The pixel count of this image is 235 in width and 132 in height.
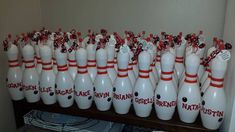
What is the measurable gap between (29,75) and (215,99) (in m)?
1.10

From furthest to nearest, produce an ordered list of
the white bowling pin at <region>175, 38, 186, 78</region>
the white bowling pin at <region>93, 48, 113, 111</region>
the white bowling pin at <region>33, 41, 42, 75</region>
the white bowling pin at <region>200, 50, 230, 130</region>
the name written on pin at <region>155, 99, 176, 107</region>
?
1. the white bowling pin at <region>33, 41, 42, 75</region>
2. the white bowling pin at <region>175, 38, 186, 78</region>
3. the white bowling pin at <region>93, 48, 113, 111</region>
4. the name written on pin at <region>155, 99, 176, 107</region>
5. the white bowling pin at <region>200, 50, 230, 130</region>

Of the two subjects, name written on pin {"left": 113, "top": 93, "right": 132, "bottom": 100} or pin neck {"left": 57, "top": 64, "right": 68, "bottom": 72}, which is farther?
pin neck {"left": 57, "top": 64, "right": 68, "bottom": 72}

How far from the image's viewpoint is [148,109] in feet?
4.12

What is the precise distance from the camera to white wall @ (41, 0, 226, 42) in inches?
62.2

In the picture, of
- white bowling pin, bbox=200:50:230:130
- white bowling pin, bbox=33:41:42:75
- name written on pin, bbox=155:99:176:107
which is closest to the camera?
white bowling pin, bbox=200:50:230:130

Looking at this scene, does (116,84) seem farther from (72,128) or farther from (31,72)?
(31,72)

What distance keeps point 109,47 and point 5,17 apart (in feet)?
2.76

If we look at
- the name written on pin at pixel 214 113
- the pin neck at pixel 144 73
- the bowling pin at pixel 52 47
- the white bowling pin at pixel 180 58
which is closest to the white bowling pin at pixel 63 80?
the bowling pin at pixel 52 47

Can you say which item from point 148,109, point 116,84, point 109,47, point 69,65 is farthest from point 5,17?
point 148,109

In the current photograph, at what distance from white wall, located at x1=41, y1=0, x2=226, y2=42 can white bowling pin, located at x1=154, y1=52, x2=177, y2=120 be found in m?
0.59

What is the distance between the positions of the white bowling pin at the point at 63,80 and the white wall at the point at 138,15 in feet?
2.04

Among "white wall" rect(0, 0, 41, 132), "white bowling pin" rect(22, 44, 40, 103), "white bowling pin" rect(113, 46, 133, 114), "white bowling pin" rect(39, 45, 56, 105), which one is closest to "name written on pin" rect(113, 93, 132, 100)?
"white bowling pin" rect(113, 46, 133, 114)

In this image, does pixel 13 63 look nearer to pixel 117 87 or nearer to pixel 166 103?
pixel 117 87

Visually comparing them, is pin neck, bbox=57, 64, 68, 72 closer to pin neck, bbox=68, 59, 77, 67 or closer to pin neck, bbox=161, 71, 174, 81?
pin neck, bbox=68, 59, 77, 67
